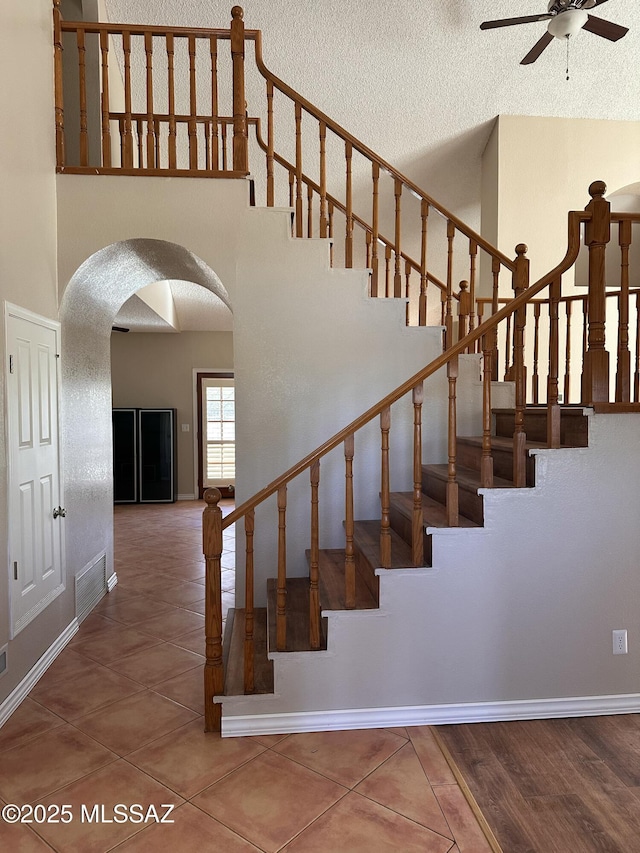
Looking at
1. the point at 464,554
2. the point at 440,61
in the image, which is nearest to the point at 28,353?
the point at 464,554

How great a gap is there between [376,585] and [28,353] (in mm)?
2136

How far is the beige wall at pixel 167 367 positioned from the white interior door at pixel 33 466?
533 centimetres

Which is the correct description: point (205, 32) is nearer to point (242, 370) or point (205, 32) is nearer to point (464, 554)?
point (242, 370)

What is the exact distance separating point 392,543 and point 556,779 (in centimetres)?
122

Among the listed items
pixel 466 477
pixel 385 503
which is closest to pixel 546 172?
pixel 466 477

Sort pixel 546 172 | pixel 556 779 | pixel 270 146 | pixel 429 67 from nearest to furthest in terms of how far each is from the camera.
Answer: pixel 556 779, pixel 270 146, pixel 429 67, pixel 546 172

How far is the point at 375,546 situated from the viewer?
2.89 m

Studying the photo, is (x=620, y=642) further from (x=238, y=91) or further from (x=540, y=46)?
(x=540, y=46)

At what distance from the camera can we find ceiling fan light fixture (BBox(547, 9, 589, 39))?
3.35 metres

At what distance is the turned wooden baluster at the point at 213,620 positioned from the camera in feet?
7.74

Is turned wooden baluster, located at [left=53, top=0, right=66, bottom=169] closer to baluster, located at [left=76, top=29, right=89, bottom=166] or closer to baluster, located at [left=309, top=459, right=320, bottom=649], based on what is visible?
baluster, located at [left=76, top=29, right=89, bottom=166]

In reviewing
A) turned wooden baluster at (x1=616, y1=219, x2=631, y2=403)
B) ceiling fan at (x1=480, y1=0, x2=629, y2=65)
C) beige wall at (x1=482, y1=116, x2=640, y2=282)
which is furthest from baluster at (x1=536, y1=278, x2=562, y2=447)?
beige wall at (x1=482, y1=116, x2=640, y2=282)

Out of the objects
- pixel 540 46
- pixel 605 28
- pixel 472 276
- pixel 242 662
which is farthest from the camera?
pixel 540 46

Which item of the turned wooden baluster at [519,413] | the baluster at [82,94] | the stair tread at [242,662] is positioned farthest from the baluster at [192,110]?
the stair tread at [242,662]
